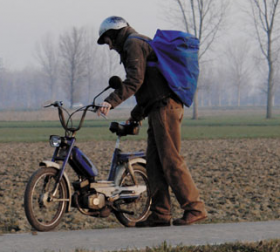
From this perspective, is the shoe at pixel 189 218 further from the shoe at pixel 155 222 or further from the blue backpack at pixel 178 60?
the blue backpack at pixel 178 60

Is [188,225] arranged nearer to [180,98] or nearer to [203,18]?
[180,98]

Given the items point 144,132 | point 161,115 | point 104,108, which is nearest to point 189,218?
point 161,115

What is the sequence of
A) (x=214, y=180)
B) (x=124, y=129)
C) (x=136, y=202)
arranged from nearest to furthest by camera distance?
(x=124, y=129) < (x=136, y=202) < (x=214, y=180)

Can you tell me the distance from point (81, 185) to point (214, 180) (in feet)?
17.0

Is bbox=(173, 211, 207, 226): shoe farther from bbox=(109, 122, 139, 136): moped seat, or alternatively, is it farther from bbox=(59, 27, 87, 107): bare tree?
bbox=(59, 27, 87, 107): bare tree

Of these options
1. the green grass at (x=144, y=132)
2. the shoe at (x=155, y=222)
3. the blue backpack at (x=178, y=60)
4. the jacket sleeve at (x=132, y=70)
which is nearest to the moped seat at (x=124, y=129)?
the jacket sleeve at (x=132, y=70)

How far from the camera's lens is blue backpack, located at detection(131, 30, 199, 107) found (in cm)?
562

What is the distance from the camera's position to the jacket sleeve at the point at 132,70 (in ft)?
18.1

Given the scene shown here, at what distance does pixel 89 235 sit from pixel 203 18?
49.6 m

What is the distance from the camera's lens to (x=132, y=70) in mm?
5539

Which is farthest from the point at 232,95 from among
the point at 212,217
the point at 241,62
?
the point at 212,217

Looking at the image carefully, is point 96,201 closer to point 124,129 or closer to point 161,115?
point 124,129

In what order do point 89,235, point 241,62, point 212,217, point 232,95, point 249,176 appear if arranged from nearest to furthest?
point 89,235, point 212,217, point 249,176, point 241,62, point 232,95

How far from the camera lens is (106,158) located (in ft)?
48.3
